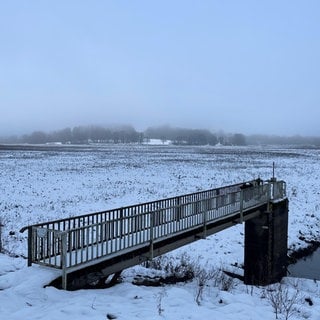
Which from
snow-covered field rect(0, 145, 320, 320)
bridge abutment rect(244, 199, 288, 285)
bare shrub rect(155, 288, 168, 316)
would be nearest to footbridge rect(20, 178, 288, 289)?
bridge abutment rect(244, 199, 288, 285)

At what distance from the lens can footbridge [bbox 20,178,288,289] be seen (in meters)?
8.76

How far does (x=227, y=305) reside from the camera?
8.32 meters

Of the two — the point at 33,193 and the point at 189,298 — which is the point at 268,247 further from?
the point at 33,193

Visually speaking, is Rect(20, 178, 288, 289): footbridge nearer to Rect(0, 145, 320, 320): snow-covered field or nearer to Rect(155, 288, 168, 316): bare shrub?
Rect(0, 145, 320, 320): snow-covered field

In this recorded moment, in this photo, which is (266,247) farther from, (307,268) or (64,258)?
(64,258)

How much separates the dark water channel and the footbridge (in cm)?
58

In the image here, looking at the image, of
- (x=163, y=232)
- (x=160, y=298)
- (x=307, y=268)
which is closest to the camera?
(x=160, y=298)

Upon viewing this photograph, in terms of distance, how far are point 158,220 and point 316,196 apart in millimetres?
20989

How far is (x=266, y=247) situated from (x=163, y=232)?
248 inches

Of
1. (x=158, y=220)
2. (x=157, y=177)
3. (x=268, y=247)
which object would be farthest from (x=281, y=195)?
(x=157, y=177)

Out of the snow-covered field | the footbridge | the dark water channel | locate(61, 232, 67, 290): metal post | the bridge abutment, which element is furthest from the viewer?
the dark water channel

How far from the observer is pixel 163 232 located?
11.9 m

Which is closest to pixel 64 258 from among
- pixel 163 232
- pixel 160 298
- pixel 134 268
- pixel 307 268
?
pixel 160 298

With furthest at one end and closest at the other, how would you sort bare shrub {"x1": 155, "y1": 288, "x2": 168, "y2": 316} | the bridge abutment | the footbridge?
the bridge abutment < the footbridge < bare shrub {"x1": 155, "y1": 288, "x2": 168, "y2": 316}
